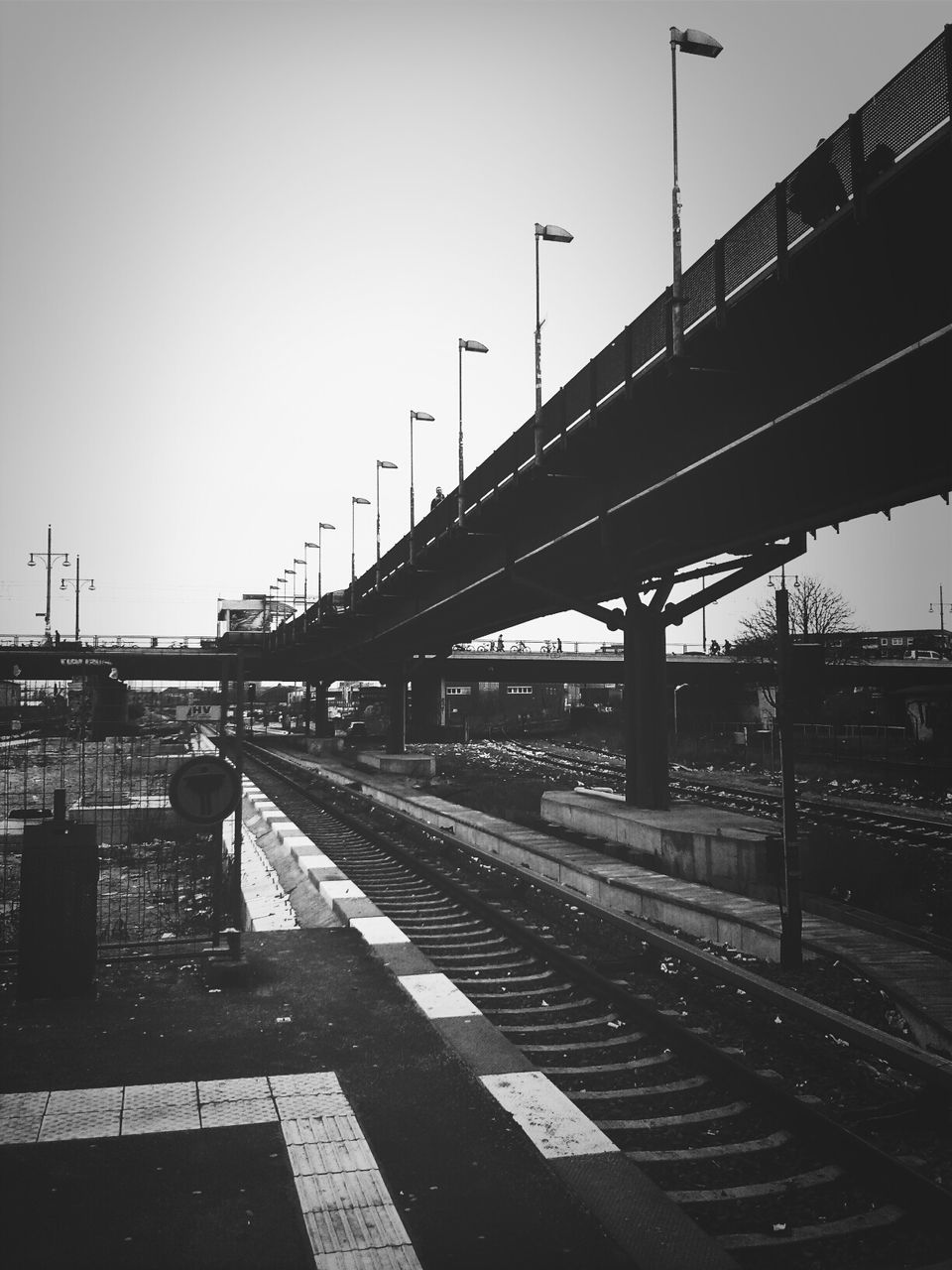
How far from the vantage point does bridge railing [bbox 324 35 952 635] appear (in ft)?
24.9

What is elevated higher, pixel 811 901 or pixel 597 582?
pixel 597 582

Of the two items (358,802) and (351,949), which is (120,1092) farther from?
(358,802)

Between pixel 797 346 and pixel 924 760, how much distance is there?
28457mm

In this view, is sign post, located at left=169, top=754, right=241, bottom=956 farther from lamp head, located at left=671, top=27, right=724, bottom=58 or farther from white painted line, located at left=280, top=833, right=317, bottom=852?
lamp head, located at left=671, top=27, right=724, bottom=58

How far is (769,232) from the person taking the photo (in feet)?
31.1

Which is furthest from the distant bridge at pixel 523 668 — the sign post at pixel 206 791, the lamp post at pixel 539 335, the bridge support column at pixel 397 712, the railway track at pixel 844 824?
the sign post at pixel 206 791

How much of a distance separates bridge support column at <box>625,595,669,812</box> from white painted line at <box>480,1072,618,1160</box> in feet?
42.4

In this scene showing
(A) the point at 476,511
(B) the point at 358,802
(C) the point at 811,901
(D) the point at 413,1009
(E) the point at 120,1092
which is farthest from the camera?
(B) the point at 358,802

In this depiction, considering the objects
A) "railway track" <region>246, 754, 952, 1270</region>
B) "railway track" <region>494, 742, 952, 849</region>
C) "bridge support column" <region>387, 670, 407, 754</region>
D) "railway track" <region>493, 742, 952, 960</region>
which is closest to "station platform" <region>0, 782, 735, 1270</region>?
"railway track" <region>246, 754, 952, 1270</region>

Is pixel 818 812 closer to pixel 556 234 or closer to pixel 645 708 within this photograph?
pixel 645 708

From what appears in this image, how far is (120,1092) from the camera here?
545 cm

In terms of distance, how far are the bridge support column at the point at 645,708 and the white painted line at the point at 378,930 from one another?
9482 millimetres

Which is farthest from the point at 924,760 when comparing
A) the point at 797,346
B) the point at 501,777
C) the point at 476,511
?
the point at 797,346

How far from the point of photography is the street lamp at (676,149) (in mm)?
10773
